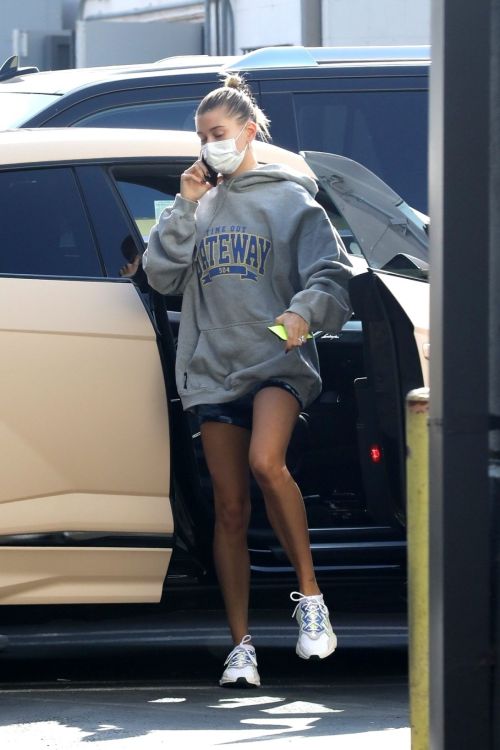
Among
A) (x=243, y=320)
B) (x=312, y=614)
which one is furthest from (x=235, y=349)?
(x=312, y=614)

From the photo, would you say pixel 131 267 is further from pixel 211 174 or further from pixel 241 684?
pixel 241 684

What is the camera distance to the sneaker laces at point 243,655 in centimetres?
436

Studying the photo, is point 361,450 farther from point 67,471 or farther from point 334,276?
point 67,471

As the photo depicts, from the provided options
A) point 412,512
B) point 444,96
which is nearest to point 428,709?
point 412,512

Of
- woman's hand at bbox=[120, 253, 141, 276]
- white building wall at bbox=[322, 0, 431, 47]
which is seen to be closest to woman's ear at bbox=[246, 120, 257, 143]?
woman's hand at bbox=[120, 253, 141, 276]

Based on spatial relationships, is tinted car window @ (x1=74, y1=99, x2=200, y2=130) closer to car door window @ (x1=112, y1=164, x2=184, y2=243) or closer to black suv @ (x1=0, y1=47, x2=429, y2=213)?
black suv @ (x1=0, y1=47, x2=429, y2=213)

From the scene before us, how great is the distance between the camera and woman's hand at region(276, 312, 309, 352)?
410 centimetres

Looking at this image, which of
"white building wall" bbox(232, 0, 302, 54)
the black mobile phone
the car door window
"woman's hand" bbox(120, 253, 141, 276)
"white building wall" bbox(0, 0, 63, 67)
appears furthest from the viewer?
"white building wall" bbox(0, 0, 63, 67)

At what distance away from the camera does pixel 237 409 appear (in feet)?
14.5

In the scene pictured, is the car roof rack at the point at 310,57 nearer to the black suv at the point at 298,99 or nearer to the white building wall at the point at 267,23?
the black suv at the point at 298,99

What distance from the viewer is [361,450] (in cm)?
452

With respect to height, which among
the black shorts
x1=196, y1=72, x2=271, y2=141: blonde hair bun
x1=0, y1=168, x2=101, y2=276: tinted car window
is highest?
x1=196, y1=72, x2=271, y2=141: blonde hair bun

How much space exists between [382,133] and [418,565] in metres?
3.52

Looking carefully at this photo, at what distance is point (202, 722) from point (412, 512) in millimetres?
1462
